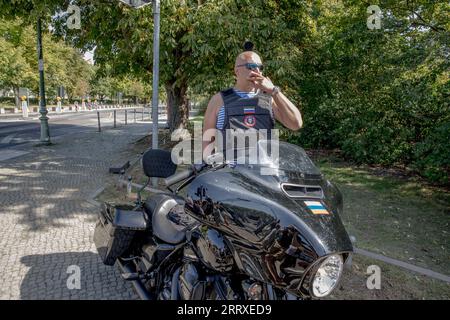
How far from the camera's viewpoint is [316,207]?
1538mm

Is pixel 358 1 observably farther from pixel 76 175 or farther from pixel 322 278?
pixel 322 278

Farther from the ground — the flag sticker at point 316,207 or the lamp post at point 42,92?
the lamp post at point 42,92

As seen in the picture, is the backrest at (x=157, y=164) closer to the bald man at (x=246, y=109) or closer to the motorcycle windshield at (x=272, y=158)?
the bald man at (x=246, y=109)

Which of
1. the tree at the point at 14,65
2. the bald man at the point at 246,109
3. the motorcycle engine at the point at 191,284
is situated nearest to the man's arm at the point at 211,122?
the bald man at the point at 246,109

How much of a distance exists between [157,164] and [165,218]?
1.35 ft

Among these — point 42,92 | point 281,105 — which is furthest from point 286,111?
point 42,92

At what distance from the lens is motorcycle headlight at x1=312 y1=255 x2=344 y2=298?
1.38 m

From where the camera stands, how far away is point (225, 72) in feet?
27.2

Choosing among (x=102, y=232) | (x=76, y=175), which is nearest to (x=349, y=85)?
(x=76, y=175)

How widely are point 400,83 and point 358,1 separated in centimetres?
248

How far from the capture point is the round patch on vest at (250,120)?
8.21 feet

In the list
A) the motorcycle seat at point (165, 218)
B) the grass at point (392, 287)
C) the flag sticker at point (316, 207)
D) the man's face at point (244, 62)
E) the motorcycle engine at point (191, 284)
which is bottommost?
the grass at point (392, 287)

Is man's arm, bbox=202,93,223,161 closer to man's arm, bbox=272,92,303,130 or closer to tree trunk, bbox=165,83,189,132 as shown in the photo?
man's arm, bbox=272,92,303,130

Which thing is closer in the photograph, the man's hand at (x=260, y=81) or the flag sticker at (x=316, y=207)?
the flag sticker at (x=316, y=207)
